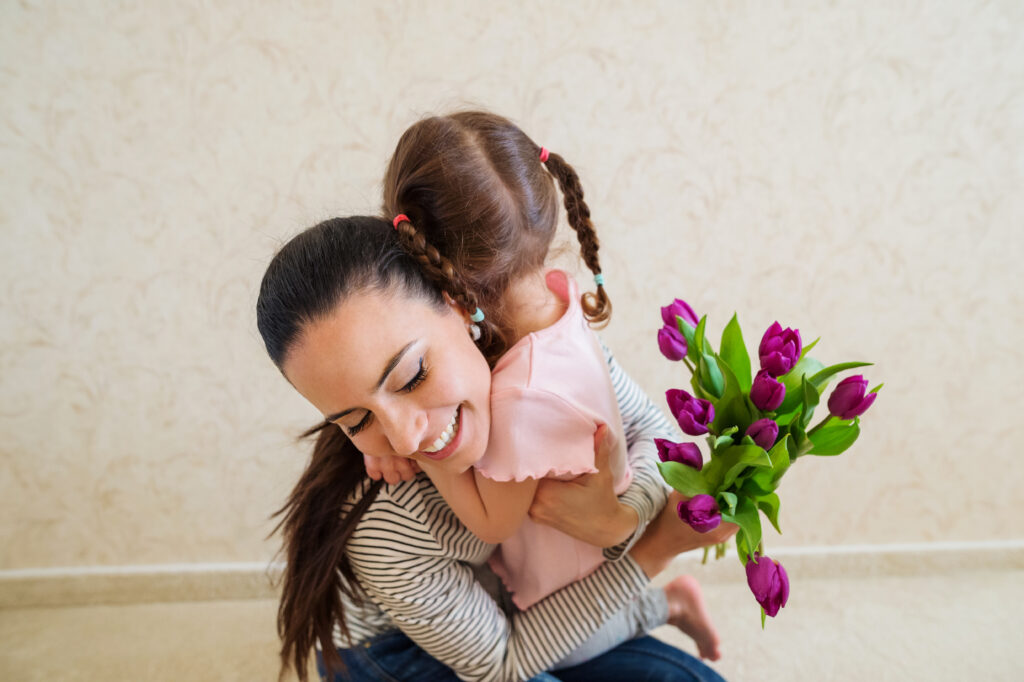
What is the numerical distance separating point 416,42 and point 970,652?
1827 millimetres

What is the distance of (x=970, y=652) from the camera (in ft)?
5.50

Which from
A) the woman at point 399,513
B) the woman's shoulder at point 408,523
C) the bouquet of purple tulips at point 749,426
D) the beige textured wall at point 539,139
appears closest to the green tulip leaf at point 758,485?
the bouquet of purple tulips at point 749,426

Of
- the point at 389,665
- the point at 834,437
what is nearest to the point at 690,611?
the point at 389,665

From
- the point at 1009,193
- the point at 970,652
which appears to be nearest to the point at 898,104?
the point at 1009,193

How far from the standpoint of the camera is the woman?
85 cm

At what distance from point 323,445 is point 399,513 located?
0.17 meters

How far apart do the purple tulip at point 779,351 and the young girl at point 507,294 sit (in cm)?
25

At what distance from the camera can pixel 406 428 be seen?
86cm

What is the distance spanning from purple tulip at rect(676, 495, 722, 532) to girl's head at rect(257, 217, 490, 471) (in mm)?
271

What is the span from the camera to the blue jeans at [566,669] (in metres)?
1.18

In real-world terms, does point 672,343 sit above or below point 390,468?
above

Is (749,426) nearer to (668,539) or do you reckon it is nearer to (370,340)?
(668,539)

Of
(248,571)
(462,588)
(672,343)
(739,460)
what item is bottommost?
(248,571)

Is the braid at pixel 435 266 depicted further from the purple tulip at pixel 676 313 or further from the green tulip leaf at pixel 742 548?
the green tulip leaf at pixel 742 548
